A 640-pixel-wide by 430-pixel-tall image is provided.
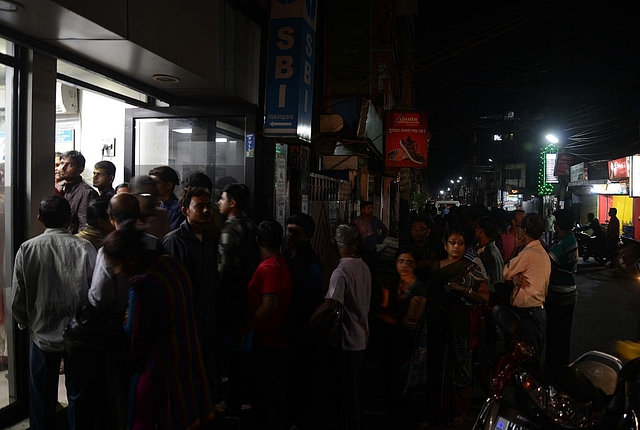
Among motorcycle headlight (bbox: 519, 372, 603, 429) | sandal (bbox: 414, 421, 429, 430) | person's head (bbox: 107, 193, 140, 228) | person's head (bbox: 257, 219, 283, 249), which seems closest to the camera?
motorcycle headlight (bbox: 519, 372, 603, 429)

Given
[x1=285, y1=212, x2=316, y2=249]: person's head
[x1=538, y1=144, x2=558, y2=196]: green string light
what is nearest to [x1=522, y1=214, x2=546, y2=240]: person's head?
[x1=285, y1=212, x2=316, y2=249]: person's head

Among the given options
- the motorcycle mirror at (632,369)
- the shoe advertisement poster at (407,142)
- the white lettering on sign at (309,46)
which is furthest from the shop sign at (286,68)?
the shoe advertisement poster at (407,142)

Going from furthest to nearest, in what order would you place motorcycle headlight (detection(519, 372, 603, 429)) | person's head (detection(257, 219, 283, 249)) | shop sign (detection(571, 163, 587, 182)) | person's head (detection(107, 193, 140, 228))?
1. shop sign (detection(571, 163, 587, 182))
2. person's head (detection(257, 219, 283, 249))
3. person's head (detection(107, 193, 140, 228))
4. motorcycle headlight (detection(519, 372, 603, 429))

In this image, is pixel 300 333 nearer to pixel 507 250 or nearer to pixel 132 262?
pixel 132 262

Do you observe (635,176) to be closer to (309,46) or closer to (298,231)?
(309,46)

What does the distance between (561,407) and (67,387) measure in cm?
367

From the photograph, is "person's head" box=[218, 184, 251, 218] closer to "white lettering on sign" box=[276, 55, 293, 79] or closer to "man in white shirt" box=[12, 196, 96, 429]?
"man in white shirt" box=[12, 196, 96, 429]

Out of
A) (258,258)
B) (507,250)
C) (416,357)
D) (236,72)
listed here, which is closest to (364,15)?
(236,72)

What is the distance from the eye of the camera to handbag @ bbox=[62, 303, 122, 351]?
3443 mm

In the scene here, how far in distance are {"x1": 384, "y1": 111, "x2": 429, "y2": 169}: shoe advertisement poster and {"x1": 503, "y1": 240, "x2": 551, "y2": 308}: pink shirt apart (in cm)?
919

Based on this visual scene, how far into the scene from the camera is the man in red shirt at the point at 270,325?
159 inches

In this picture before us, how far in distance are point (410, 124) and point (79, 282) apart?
12.7 m

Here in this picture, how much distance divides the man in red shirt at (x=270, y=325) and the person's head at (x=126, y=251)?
116cm

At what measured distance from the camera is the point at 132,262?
3.18 meters
